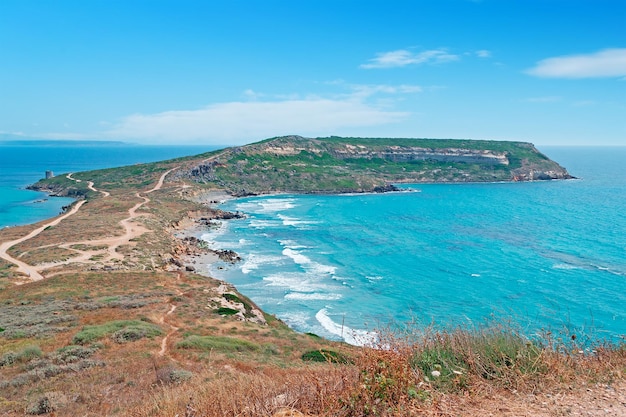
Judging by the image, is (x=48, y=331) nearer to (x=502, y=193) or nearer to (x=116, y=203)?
(x=116, y=203)

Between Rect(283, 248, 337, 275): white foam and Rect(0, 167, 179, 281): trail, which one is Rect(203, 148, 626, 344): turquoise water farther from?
Rect(0, 167, 179, 281): trail

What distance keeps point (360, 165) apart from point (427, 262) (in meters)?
105

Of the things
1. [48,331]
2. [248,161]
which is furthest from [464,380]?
[248,161]

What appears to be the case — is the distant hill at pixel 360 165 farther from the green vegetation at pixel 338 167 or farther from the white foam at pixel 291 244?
the white foam at pixel 291 244

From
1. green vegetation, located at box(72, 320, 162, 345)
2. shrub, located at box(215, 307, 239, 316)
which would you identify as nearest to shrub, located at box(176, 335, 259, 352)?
green vegetation, located at box(72, 320, 162, 345)

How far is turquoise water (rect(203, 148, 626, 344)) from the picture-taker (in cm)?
3472

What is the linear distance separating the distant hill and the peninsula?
6196cm

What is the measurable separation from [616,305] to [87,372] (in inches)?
1629

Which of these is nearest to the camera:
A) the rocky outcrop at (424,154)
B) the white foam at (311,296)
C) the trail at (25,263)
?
the trail at (25,263)

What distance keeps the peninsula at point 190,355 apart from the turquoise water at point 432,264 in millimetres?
3936

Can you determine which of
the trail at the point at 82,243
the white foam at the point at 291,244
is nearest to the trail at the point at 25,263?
the trail at the point at 82,243

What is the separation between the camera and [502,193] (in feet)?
387

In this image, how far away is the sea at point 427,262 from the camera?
112 feet

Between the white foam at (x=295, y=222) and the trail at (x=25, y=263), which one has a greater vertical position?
the trail at (x=25, y=263)
